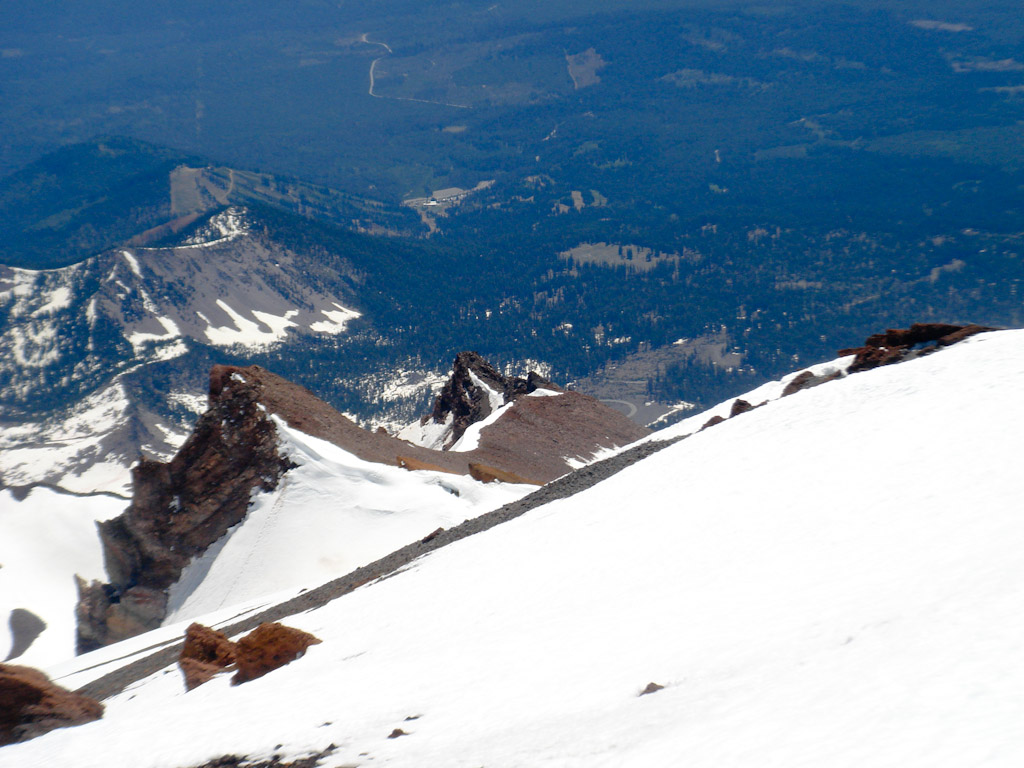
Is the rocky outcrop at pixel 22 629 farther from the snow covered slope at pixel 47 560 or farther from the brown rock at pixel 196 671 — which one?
the brown rock at pixel 196 671

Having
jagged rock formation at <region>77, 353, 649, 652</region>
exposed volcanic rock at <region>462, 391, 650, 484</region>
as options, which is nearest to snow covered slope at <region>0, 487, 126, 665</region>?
jagged rock formation at <region>77, 353, 649, 652</region>

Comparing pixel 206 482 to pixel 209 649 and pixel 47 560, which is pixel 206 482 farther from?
pixel 209 649

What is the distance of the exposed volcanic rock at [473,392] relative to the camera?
3209 inches

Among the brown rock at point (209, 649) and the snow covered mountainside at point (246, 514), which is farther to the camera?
the snow covered mountainside at point (246, 514)

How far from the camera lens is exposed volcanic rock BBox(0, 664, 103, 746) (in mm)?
23031

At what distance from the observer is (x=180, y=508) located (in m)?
48.9

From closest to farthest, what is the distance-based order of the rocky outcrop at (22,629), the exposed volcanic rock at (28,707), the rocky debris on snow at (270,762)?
the rocky debris on snow at (270,762)
the exposed volcanic rock at (28,707)
the rocky outcrop at (22,629)

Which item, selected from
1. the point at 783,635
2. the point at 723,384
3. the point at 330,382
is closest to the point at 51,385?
the point at 330,382

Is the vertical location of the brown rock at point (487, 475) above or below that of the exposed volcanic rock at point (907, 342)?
below

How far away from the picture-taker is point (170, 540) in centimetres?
4791

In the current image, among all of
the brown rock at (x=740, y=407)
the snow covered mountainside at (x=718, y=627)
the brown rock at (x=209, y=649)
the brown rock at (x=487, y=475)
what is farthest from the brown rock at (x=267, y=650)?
the brown rock at (x=487, y=475)

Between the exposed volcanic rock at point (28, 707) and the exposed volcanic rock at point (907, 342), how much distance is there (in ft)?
98.8

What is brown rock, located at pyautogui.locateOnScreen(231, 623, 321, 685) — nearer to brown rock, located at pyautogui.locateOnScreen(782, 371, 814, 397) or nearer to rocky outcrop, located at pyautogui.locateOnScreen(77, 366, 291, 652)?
brown rock, located at pyautogui.locateOnScreen(782, 371, 814, 397)

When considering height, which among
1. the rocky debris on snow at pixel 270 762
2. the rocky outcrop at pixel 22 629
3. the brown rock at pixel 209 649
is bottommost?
the rocky outcrop at pixel 22 629
